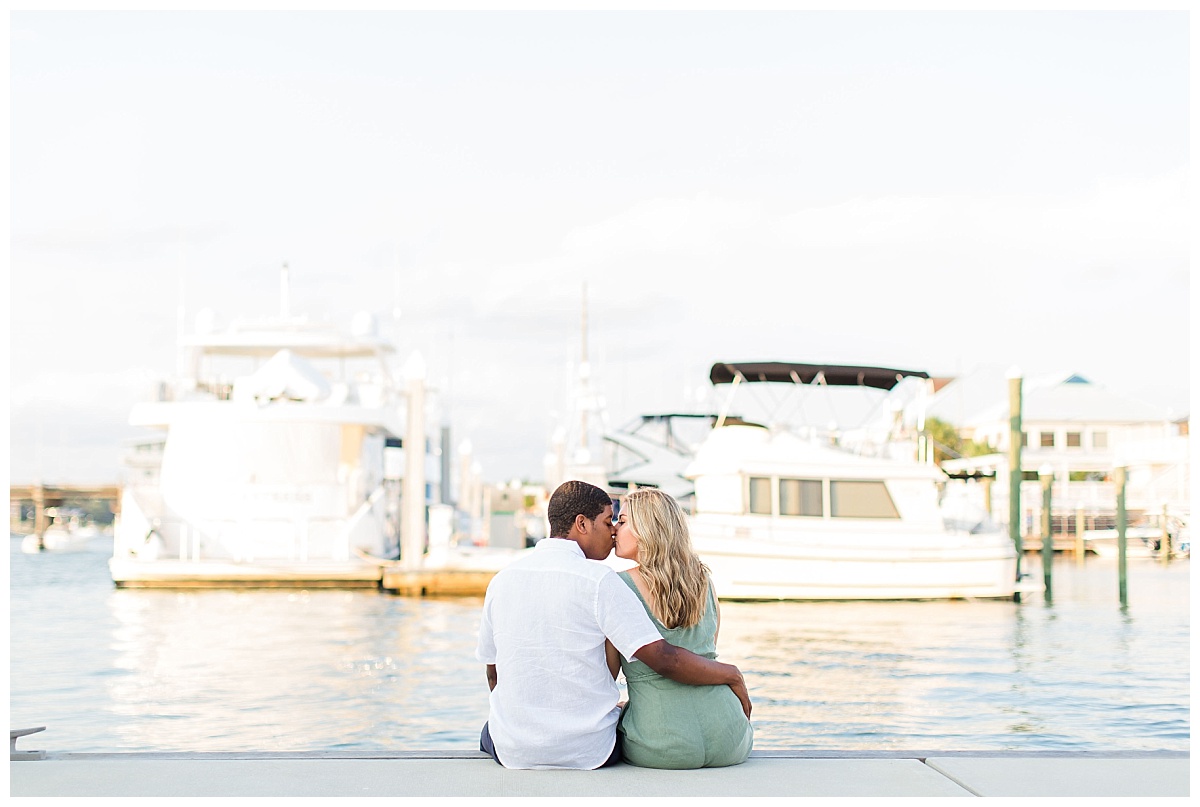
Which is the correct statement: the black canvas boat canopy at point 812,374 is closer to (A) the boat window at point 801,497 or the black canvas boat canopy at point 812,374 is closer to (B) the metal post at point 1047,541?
(A) the boat window at point 801,497

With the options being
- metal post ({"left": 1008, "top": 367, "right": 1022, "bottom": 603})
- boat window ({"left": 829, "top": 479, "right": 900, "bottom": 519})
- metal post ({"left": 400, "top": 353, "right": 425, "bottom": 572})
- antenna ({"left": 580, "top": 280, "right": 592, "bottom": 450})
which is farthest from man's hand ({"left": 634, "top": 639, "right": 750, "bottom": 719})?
antenna ({"left": 580, "top": 280, "right": 592, "bottom": 450})

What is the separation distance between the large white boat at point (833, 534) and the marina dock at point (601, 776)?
1999cm

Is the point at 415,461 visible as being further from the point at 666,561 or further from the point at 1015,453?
the point at 666,561

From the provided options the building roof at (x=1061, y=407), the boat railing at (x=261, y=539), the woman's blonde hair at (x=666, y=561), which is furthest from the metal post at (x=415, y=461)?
the building roof at (x=1061, y=407)

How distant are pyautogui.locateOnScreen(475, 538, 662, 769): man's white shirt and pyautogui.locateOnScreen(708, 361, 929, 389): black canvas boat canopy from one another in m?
22.9

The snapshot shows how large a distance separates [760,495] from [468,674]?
10507mm

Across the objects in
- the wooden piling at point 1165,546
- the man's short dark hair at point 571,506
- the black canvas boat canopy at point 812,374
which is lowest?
the wooden piling at point 1165,546

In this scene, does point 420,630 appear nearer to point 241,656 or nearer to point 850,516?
point 241,656

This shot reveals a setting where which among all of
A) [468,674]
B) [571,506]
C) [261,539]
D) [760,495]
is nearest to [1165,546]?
[760,495]

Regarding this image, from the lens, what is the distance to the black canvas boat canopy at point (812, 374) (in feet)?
89.5

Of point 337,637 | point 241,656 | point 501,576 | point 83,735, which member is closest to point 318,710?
point 83,735

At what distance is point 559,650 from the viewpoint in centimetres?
450

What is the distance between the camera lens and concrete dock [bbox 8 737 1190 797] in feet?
14.1

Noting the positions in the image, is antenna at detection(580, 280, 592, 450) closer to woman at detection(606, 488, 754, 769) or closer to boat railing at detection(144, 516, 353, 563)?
boat railing at detection(144, 516, 353, 563)
